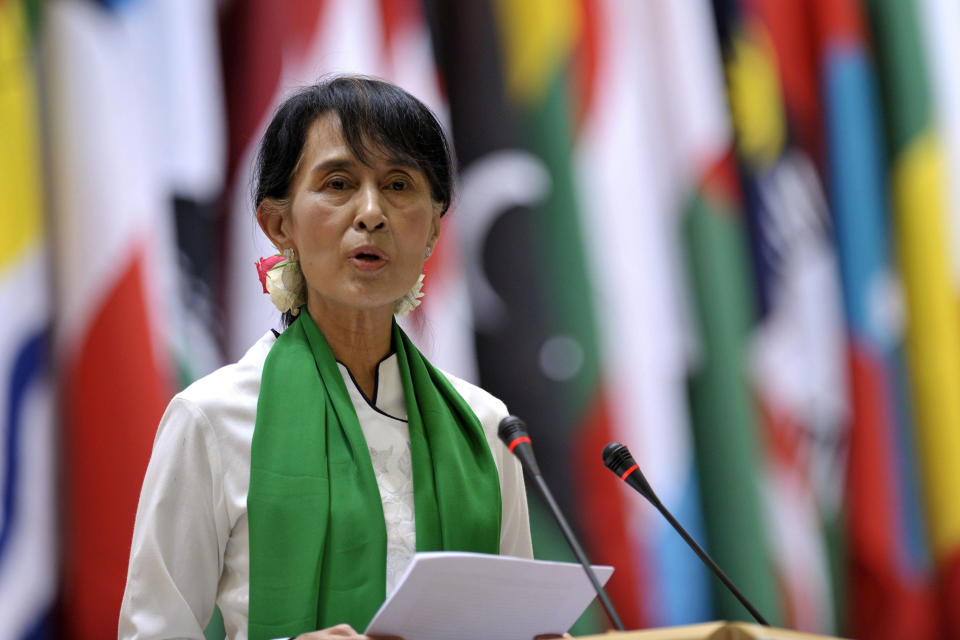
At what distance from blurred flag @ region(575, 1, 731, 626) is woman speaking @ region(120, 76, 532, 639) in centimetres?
96

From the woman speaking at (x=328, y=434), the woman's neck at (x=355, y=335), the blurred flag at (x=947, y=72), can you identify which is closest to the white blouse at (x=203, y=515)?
the woman speaking at (x=328, y=434)

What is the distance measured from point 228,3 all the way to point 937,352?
199cm

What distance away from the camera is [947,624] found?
273 centimetres

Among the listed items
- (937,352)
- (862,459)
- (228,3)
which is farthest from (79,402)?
(937,352)

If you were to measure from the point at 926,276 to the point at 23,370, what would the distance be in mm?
2219

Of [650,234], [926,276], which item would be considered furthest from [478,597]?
[926,276]

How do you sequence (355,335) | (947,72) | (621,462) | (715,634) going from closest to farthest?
(715,634)
(621,462)
(355,335)
(947,72)

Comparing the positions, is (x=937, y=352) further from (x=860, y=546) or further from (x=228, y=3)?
(x=228, y=3)

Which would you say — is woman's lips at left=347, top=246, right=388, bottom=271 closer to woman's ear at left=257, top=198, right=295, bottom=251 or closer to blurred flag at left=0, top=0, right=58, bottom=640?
woman's ear at left=257, top=198, right=295, bottom=251

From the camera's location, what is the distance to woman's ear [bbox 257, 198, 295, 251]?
1562 millimetres

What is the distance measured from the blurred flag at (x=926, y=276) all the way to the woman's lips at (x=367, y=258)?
1.86 m

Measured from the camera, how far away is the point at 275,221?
1.58m

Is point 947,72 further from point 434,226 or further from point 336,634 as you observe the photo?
point 336,634

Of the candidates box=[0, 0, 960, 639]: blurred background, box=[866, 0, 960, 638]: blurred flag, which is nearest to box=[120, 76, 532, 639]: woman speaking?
box=[0, 0, 960, 639]: blurred background
